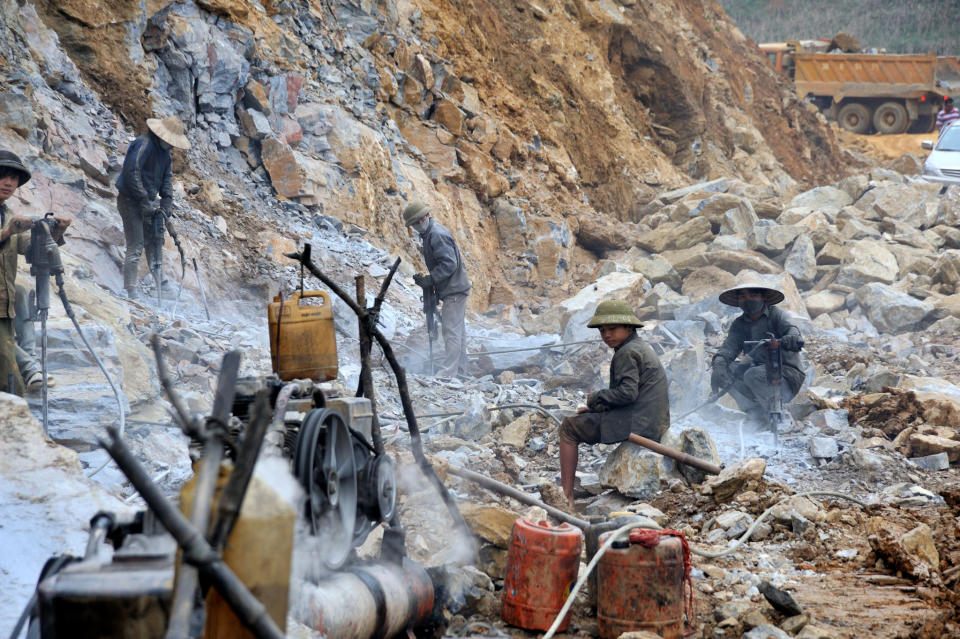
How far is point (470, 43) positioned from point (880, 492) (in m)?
12.8

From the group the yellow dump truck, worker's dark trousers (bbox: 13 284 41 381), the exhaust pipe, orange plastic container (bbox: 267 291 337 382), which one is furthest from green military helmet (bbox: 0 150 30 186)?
the yellow dump truck

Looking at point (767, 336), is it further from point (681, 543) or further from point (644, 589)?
point (644, 589)

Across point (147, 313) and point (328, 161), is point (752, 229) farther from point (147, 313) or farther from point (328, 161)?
point (147, 313)

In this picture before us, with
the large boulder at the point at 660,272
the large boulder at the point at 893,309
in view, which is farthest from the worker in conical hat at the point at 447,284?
the large boulder at the point at 893,309

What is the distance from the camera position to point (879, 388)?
7684 millimetres

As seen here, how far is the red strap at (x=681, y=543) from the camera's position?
3168mm

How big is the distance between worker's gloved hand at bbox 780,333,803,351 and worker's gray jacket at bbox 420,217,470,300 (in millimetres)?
3118

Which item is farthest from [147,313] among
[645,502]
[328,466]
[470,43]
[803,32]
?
[803,32]

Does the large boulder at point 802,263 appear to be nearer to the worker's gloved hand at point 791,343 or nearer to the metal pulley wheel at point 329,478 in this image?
the worker's gloved hand at point 791,343

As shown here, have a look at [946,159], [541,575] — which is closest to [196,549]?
[541,575]

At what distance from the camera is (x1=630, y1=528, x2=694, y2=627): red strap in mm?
3168

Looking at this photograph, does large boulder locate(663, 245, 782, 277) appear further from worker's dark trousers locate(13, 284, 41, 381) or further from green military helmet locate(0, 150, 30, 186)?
green military helmet locate(0, 150, 30, 186)

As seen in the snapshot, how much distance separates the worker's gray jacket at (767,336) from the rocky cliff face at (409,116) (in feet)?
16.3

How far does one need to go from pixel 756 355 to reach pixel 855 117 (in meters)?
23.2
